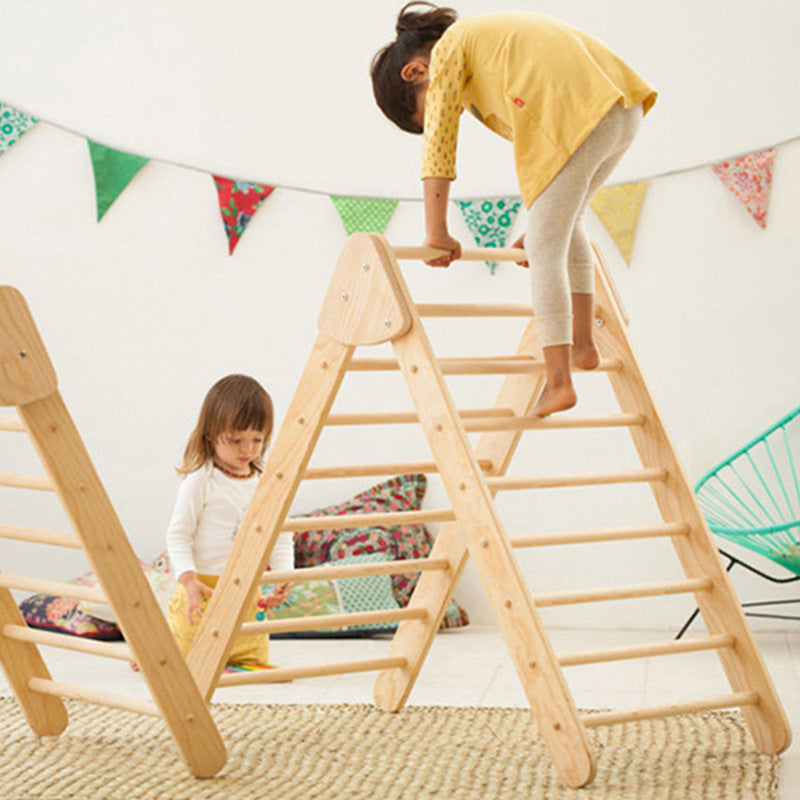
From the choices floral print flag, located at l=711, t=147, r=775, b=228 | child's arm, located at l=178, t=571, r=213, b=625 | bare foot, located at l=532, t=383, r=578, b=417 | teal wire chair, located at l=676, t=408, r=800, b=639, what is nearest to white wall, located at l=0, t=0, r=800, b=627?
teal wire chair, located at l=676, t=408, r=800, b=639

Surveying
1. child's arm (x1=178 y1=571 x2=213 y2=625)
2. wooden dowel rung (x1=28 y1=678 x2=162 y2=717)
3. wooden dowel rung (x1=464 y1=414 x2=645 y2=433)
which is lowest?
child's arm (x1=178 y1=571 x2=213 y2=625)

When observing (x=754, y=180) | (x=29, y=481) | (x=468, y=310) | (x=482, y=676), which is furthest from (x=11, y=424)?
(x=754, y=180)

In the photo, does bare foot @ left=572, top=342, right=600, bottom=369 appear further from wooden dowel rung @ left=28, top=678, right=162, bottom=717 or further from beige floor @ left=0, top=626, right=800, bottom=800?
wooden dowel rung @ left=28, top=678, right=162, bottom=717

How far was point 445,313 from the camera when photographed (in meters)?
2.14

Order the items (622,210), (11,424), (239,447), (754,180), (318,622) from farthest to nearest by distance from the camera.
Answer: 1. (622,210)
2. (754,180)
3. (239,447)
4. (318,622)
5. (11,424)

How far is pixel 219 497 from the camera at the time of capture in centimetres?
293

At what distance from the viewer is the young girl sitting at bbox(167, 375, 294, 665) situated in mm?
2859

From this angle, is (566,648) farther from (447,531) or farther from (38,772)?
(38,772)

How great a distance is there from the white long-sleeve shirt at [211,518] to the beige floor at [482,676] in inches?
12.1

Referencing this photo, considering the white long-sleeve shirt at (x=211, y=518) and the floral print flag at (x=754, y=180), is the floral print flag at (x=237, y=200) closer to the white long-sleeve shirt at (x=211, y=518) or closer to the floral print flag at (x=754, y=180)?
the white long-sleeve shirt at (x=211, y=518)

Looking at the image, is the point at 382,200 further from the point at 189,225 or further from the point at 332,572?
the point at 332,572

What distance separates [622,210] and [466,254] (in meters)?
1.69

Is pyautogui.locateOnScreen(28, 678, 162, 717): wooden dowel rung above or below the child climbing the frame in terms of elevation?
below

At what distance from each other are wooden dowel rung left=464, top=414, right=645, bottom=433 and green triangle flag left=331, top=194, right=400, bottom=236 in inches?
71.3
